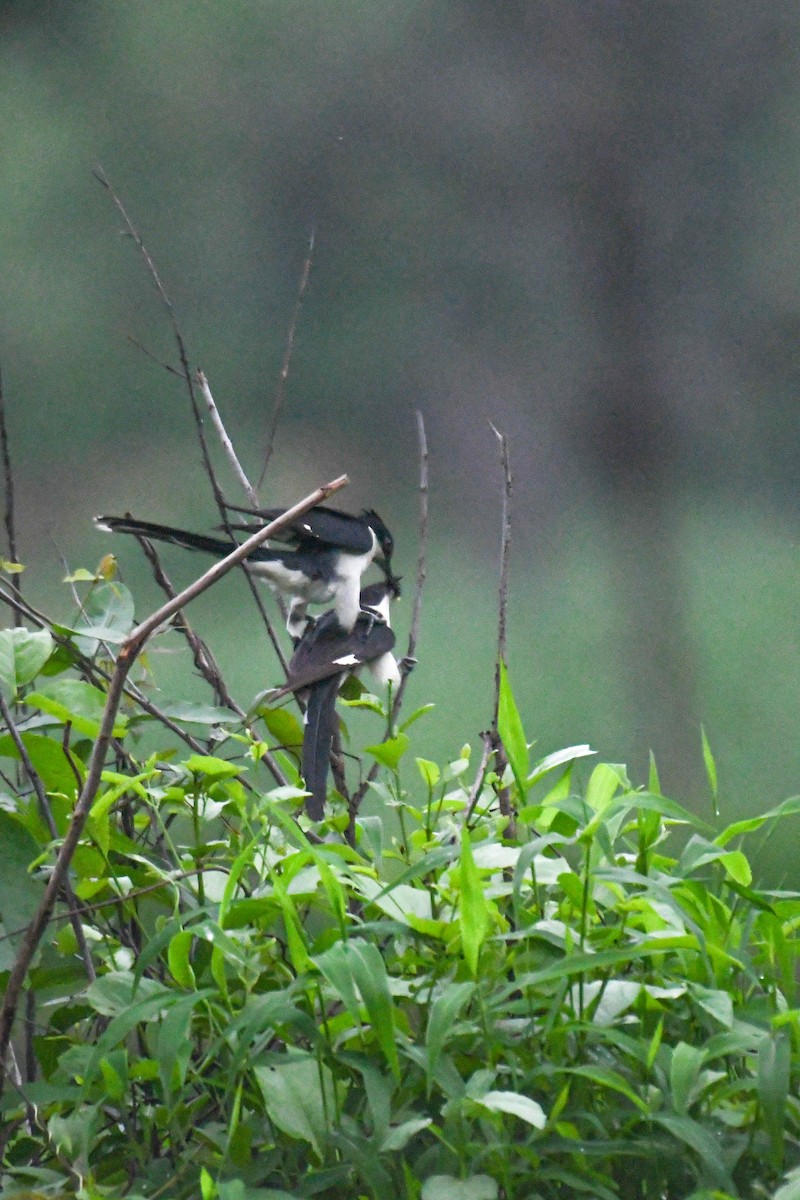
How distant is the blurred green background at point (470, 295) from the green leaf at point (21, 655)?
3.00 ft

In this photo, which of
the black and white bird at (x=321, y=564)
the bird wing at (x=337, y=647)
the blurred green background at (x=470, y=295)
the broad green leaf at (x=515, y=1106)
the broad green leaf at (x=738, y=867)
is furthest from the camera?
the blurred green background at (x=470, y=295)

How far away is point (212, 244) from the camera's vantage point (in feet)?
4.98

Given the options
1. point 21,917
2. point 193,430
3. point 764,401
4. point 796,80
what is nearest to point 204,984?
point 21,917

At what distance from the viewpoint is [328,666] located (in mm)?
752

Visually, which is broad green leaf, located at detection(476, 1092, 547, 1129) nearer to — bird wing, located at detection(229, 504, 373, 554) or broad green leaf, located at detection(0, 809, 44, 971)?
broad green leaf, located at detection(0, 809, 44, 971)

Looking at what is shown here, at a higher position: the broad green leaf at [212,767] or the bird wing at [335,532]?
the broad green leaf at [212,767]

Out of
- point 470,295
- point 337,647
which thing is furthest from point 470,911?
point 470,295

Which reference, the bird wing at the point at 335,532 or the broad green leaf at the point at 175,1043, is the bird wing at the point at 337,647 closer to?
the bird wing at the point at 335,532

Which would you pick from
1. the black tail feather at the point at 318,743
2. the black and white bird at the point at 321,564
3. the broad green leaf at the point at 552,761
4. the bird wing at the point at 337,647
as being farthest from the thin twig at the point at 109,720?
the black and white bird at the point at 321,564

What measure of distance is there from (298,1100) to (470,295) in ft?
4.14

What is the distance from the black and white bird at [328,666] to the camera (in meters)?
0.65

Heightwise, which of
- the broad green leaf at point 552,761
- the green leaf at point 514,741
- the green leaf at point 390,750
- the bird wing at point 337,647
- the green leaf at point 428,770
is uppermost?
the green leaf at point 514,741

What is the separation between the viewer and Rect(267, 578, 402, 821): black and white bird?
2.14 feet

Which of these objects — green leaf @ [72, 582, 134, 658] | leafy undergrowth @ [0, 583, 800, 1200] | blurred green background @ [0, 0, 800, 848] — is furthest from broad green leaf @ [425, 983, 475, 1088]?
blurred green background @ [0, 0, 800, 848]
